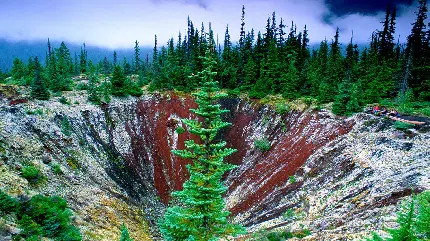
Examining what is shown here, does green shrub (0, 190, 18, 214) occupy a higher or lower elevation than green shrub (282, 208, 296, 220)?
higher

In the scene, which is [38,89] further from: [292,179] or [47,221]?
[292,179]

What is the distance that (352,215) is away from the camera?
20688 mm

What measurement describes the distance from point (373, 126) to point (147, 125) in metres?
33.2

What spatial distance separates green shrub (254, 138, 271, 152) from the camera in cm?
3952

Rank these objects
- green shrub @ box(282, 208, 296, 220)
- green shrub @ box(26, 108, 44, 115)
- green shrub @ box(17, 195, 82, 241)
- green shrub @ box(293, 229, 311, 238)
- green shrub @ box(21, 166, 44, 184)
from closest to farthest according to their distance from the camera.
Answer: green shrub @ box(17, 195, 82, 241) < green shrub @ box(293, 229, 311, 238) < green shrub @ box(21, 166, 44, 184) < green shrub @ box(282, 208, 296, 220) < green shrub @ box(26, 108, 44, 115)

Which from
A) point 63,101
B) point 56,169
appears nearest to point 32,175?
point 56,169

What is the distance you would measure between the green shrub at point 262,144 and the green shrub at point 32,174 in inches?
1067

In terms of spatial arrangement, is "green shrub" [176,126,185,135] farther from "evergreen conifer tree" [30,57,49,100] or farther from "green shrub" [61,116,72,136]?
"evergreen conifer tree" [30,57,49,100]

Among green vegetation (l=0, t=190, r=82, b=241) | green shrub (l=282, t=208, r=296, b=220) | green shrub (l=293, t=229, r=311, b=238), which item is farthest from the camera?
green shrub (l=282, t=208, r=296, b=220)

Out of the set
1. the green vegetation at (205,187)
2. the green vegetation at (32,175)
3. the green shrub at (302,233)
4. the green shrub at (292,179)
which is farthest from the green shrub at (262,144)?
the green vegetation at (32,175)

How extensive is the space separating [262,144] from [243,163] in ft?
12.9

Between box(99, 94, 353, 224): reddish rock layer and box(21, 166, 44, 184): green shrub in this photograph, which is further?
box(99, 94, 353, 224): reddish rock layer

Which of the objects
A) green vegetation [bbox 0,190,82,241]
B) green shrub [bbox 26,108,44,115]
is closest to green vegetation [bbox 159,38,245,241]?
green vegetation [bbox 0,190,82,241]

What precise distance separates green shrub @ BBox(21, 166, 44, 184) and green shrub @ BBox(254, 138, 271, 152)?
27098mm
